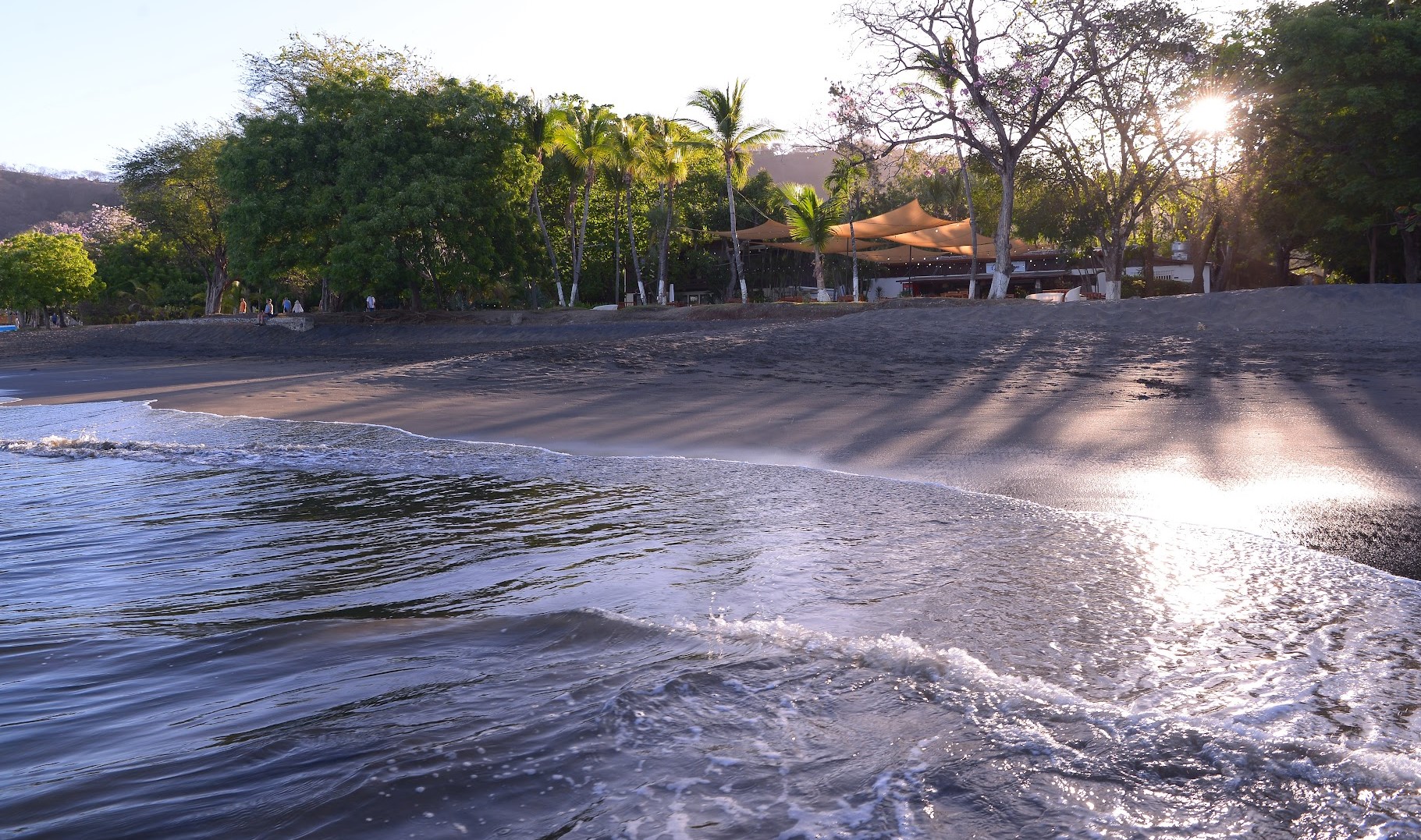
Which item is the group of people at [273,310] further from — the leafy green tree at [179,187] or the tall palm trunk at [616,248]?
the tall palm trunk at [616,248]

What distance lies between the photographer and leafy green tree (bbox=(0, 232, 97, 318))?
4725cm

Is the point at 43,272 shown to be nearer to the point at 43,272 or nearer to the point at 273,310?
the point at 43,272

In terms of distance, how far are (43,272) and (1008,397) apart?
5089 cm

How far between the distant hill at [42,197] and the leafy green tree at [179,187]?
8850 centimetres

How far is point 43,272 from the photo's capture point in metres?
47.3

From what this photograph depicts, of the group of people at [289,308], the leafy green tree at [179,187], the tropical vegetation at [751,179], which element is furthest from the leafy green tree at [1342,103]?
the leafy green tree at [179,187]

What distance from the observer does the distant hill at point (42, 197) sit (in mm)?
120125

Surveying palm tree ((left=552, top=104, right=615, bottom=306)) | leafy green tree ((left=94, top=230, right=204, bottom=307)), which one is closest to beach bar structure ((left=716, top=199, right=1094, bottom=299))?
palm tree ((left=552, top=104, right=615, bottom=306))

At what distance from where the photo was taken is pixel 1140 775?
117 inches

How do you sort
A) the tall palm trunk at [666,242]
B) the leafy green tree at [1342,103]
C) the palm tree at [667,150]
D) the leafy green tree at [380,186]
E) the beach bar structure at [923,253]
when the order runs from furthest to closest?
the tall palm trunk at [666,242], the beach bar structure at [923,253], the palm tree at [667,150], the leafy green tree at [380,186], the leafy green tree at [1342,103]

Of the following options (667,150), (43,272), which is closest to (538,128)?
(667,150)

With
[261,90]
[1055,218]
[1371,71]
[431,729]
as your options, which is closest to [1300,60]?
[1371,71]

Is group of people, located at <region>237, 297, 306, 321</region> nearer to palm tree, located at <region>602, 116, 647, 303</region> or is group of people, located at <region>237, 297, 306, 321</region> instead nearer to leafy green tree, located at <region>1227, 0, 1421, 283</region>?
palm tree, located at <region>602, 116, 647, 303</region>

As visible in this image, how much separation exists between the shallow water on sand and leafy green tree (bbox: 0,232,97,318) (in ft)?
163
